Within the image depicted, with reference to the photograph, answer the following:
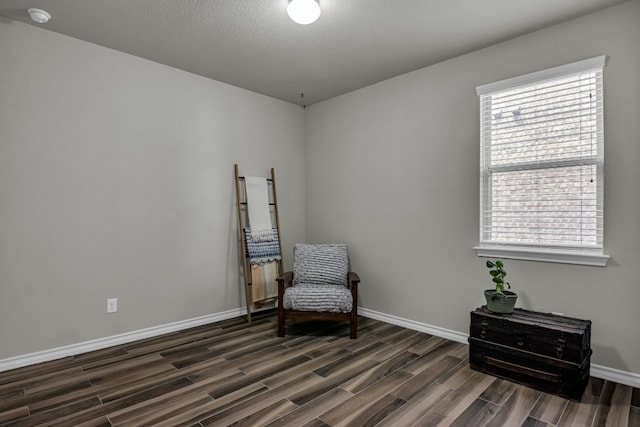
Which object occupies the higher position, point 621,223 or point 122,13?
point 122,13

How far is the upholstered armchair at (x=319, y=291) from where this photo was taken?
11.0 feet

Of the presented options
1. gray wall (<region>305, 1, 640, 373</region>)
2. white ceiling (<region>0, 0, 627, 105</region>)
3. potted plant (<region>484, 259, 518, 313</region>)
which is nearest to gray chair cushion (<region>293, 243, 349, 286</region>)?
gray wall (<region>305, 1, 640, 373</region>)

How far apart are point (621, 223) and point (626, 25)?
1.37m

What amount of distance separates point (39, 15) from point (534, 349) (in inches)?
167

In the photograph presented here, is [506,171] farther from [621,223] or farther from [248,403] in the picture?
[248,403]

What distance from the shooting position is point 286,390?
7.89 feet

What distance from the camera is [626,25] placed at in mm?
2465

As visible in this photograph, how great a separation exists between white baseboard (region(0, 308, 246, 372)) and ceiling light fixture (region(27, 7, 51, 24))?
8.30 ft

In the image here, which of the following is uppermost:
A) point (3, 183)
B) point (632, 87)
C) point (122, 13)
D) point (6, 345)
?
point (122, 13)

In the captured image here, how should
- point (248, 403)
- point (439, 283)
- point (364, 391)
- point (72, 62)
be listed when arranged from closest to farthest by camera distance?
point (248, 403)
point (364, 391)
point (72, 62)
point (439, 283)

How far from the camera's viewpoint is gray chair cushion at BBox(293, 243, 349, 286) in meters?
3.82

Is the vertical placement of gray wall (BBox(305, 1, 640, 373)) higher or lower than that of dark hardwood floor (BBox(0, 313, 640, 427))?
higher

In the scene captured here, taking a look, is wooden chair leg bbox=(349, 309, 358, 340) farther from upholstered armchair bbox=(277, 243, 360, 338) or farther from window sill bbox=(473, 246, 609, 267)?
window sill bbox=(473, 246, 609, 267)

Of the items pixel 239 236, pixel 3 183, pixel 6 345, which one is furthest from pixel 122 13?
pixel 6 345
